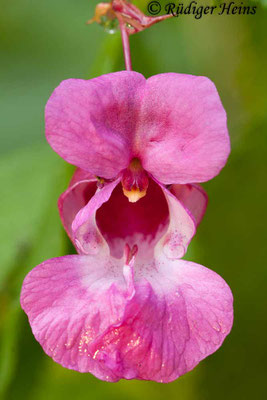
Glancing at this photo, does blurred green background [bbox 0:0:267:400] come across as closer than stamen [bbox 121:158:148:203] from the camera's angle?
No

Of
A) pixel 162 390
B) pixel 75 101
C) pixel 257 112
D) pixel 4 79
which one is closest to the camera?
pixel 75 101

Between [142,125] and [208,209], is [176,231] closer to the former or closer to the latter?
[142,125]

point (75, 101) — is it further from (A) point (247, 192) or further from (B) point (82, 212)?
(A) point (247, 192)

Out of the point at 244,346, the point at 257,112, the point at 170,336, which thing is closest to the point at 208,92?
the point at 170,336

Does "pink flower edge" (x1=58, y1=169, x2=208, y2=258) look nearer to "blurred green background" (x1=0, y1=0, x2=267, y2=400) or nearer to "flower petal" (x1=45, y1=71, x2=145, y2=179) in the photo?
"flower petal" (x1=45, y1=71, x2=145, y2=179)

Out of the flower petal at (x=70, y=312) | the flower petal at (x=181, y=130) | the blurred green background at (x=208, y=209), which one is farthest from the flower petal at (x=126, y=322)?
the blurred green background at (x=208, y=209)

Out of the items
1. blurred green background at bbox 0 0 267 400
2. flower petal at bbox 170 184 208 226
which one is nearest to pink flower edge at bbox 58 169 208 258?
flower petal at bbox 170 184 208 226
